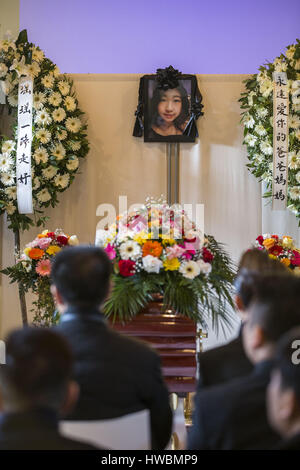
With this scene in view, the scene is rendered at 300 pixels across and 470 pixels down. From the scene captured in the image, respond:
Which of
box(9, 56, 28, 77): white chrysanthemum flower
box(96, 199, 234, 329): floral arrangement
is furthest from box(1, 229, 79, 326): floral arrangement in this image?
box(9, 56, 28, 77): white chrysanthemum flower

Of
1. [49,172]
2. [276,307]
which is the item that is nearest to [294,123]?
[49,172]

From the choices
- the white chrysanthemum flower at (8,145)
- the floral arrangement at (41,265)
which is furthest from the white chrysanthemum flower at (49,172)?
the floral arrangement at (41,265)

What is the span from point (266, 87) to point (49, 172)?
195 centimetres

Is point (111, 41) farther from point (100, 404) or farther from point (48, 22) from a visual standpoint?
point (100, 404)

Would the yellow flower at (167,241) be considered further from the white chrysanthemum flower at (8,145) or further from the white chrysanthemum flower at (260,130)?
the white chrysanthemum flower at (8,145)

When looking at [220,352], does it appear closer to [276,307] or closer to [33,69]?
[276,307]

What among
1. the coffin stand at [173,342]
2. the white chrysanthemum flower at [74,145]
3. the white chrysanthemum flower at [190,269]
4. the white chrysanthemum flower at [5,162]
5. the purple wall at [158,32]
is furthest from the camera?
the purple wall at [158,32]

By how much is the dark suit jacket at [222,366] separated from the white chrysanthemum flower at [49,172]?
10.9 ft

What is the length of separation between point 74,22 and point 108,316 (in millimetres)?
3873

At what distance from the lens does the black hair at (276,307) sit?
4.96 feet

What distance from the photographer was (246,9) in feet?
18.6

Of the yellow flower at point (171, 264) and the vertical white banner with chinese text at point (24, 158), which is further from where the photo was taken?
the vertical white banner with chinese text at point (24, 158)

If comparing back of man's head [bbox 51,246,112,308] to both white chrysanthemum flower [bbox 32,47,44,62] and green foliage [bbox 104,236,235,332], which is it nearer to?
green foliage [bbox 104,236,235,332]
